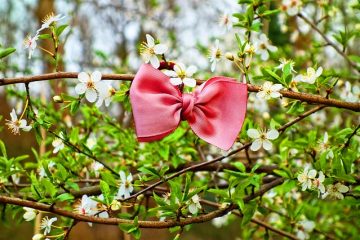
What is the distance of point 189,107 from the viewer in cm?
106

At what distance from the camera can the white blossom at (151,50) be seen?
3.42ft

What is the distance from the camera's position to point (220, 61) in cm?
119

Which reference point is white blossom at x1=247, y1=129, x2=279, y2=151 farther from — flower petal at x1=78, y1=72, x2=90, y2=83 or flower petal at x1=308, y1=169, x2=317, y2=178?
flower petal at x1=78, y1=72, x2=90, y2=83

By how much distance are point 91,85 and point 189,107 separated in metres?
0.22

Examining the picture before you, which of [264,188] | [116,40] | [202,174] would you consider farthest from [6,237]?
[264,188]

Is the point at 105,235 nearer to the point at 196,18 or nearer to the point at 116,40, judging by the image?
the point at 116,40

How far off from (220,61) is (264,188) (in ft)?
1.23

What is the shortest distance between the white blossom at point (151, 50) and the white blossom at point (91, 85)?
110 millimetres

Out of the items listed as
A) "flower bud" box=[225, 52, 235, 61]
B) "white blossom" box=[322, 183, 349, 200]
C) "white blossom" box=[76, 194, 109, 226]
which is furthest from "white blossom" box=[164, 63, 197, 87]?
"white blossom" box=[322, 183, 349, 200]

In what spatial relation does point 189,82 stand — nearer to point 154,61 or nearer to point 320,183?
point 154,61

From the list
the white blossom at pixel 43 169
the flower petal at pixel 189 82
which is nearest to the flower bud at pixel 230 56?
the flower petal at pixel 189 82

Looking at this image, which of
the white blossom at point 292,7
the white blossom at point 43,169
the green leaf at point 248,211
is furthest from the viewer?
the white blossom at point 292,7

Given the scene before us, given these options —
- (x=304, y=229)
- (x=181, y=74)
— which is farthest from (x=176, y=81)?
(x=304, y=229)

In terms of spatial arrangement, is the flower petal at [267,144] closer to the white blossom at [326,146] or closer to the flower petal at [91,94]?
the white blossom at [326,146]
